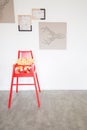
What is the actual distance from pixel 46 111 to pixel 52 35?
141 centimetres

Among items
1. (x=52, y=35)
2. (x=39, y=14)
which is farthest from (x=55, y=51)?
(x=39, y=14)

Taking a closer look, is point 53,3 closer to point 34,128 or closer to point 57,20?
point 57,20

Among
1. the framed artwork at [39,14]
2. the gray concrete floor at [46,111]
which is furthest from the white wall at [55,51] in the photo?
the gray concrete floor at [46,111]

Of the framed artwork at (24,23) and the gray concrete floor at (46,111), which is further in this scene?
the framed artwork at (24,23)

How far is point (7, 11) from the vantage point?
110 inches

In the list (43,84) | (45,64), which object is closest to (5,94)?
(43,84)

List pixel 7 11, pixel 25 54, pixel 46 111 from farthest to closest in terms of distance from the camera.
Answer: pixel 25 54, pixel 7 11, pixel 46 111

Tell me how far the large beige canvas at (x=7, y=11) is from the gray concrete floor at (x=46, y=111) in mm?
1376

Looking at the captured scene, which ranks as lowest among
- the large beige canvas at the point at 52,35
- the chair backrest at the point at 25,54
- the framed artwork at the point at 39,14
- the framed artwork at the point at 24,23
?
the chair backrest at the point at 25,54

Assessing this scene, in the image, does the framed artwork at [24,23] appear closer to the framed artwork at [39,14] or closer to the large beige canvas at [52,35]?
the framed artwork at [39,14]

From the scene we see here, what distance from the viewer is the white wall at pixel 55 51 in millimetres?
2814

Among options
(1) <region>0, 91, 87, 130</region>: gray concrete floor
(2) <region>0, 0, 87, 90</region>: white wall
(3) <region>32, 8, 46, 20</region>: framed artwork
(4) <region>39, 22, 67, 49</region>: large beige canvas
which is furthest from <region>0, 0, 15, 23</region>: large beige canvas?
(1) <region>0, 91, 87, 130</region>: gray concrete floor

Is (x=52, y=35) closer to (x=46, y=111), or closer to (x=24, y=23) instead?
(x=24, y=23)

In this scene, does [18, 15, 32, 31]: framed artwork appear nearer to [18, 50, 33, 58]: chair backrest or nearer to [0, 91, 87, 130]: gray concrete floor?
[18, 50, 33, 58]: chair backrest
